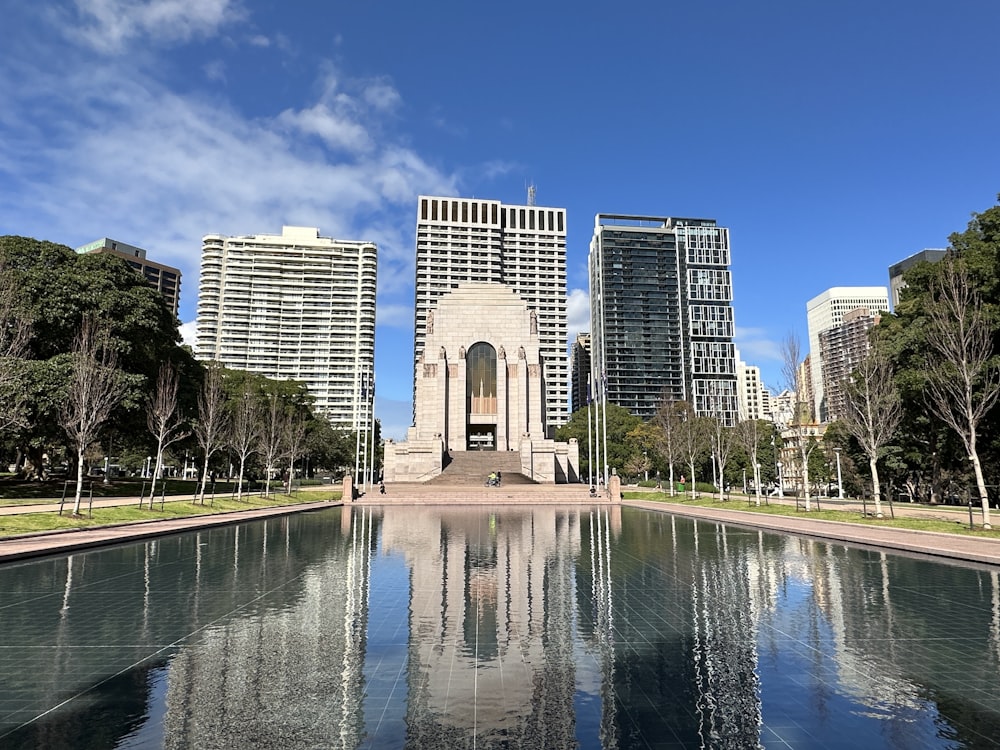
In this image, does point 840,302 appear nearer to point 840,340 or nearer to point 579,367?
point 840,340

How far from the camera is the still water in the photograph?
5.30 m

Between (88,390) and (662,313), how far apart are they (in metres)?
145

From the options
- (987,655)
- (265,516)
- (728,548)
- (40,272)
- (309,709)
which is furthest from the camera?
(40,272)

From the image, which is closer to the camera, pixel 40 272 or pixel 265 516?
pixel 265 516

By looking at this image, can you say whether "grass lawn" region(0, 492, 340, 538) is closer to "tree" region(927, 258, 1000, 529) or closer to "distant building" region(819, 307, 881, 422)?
"tree" region(927, 258, 1000, 529)

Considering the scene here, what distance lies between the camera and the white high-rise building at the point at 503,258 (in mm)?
136875

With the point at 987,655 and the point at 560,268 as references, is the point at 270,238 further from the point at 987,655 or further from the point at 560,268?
the point at 987,655

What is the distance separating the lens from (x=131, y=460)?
8788cm

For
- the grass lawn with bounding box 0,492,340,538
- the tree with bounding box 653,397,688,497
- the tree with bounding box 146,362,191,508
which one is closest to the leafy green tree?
the tree with bounding box 146,362,191,508

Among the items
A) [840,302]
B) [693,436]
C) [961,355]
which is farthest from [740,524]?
[840,302]

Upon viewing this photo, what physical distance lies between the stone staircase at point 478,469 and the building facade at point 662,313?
98150 millimetres

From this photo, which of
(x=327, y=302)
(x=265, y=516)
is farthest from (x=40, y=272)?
(x=327, y=302)

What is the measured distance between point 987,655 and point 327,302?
14437 centimetres

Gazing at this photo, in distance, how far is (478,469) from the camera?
54469mm
